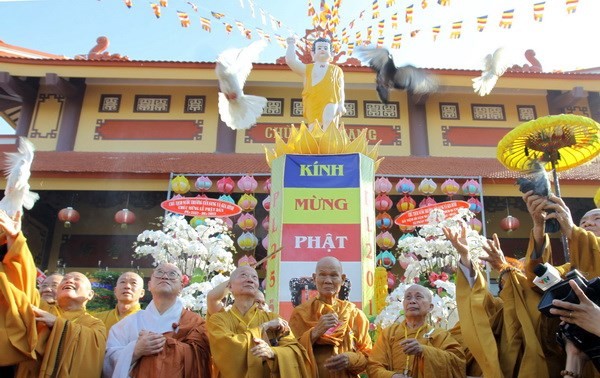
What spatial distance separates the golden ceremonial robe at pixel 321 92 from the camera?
6.81m

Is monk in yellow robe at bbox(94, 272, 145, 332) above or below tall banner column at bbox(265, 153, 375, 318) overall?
below

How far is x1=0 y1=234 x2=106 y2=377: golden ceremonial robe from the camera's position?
2.72 meters

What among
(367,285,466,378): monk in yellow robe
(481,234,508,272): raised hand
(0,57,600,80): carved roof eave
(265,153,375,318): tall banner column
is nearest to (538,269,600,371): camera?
(481,234,508,272): raised hand

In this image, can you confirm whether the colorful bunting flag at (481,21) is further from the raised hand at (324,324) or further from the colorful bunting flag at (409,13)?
the raised hand at (324,324)

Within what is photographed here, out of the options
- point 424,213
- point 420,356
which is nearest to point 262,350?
point 420,356

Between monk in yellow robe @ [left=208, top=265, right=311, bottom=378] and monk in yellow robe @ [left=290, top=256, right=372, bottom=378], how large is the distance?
5.9 inches

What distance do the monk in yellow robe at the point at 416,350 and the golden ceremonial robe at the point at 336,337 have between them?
0.10m

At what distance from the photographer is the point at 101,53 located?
37.8 ft

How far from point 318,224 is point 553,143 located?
2.49 m

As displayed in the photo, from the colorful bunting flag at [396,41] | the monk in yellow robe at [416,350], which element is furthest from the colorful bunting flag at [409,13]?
the monk in yellow robe at [416,350]

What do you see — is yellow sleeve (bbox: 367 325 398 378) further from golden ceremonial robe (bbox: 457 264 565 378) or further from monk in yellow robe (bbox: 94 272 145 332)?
monk in yellow robe (bbox: 94 272 145 332)

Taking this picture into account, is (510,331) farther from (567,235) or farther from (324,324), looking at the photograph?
(324,324)

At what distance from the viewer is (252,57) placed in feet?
21.5

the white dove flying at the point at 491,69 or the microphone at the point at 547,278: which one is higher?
the white dove flying at the point at 491,69
